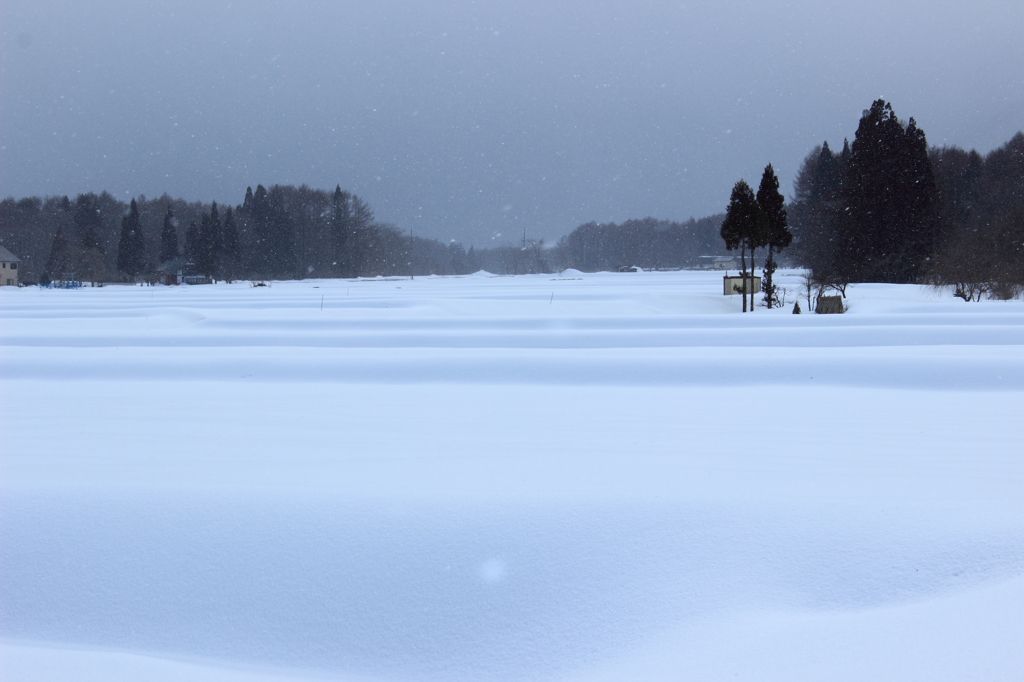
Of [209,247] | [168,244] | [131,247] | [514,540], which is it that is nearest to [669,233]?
[209,247]

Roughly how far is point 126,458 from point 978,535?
5708 millimetres

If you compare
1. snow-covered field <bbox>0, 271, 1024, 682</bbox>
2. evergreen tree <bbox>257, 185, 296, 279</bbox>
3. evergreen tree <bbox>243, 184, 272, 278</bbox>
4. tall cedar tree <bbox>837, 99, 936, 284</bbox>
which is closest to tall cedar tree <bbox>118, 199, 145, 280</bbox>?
evergreen tree <bbox>243, 184, 272, 278</bbox>

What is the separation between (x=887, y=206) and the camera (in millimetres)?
30625

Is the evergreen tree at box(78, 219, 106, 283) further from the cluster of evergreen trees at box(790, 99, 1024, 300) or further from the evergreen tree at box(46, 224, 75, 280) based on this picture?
the cluster of evergreen trees at box(790, 99, 1024, 300)

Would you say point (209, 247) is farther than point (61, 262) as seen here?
Yes

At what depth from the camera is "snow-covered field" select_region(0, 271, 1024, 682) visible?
3072 millimetres

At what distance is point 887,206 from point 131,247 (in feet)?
186

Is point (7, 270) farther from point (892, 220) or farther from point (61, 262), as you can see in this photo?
point (892, 220)

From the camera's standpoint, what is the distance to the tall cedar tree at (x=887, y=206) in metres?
30.7

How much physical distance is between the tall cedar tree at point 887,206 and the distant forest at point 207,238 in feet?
154

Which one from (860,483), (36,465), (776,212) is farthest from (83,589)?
(776,212)

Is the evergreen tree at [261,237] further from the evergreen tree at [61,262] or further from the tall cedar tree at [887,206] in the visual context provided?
the tall cedar tree at [887,206]

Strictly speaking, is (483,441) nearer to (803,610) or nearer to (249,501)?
(249,501)

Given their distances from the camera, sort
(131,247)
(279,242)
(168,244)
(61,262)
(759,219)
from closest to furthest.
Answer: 1. (759,219)
2. (61,262)
3. (131,247)
4. (168,244)
5. (279,242)
